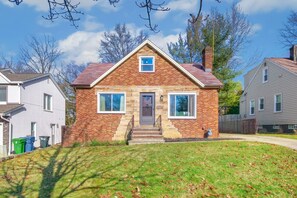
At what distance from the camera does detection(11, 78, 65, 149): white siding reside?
23562 mm

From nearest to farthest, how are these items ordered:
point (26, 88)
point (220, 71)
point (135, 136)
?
point (135, 136), point (26, 88), point (220, 71)

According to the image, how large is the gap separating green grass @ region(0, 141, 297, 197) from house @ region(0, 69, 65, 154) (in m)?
7.86

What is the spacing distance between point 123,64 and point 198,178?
1140 centimetres

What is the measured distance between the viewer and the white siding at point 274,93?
24.4m

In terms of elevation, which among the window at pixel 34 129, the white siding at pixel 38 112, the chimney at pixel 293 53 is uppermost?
the chimney at pixel 293 53

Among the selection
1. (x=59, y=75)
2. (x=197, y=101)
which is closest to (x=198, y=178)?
(x=197, y=101)

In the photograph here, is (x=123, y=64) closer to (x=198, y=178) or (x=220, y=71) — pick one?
(x=198, y=178)

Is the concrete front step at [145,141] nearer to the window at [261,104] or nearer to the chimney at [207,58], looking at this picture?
the chimney at [207,58]

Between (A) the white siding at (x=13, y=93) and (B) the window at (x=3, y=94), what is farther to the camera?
(B) the window at (x=3, y=94)

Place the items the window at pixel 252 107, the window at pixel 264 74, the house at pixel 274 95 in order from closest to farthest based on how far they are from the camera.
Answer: the house at pixel 274 95 < the window at pixel 264 74 < the window at pixel 252 107

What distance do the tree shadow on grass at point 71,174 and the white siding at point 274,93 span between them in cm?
1630

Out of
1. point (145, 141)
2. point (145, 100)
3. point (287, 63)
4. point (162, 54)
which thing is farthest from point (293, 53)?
point (145, 141)

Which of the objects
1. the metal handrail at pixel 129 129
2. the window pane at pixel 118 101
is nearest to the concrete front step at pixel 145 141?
the metal handrail at pixel 129 129

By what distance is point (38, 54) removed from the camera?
45719 millimetres
